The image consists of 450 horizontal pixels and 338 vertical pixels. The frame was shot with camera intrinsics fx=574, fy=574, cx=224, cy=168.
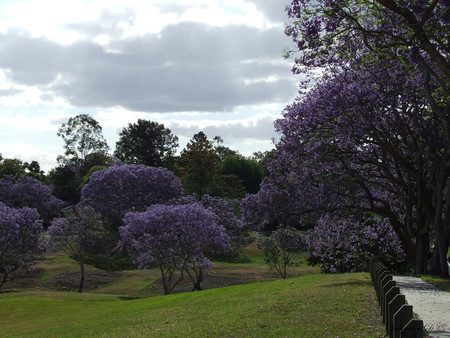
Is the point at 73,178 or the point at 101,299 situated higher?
the point at 73,178

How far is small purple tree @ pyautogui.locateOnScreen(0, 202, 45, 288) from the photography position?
3809 centimetres

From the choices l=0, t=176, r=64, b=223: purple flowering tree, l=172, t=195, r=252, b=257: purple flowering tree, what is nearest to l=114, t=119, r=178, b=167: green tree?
l=0, t=176, r=64, b=223: purple flowering tree

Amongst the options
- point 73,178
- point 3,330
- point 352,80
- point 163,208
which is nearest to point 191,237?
point 163,208

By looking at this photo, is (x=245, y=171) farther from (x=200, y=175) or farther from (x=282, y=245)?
(x=282, y=245)

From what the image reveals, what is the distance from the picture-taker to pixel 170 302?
78.0 ft

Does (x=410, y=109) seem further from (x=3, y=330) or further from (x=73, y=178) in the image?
(x=73, y=178)

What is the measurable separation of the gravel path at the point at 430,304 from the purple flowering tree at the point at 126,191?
39604 mm

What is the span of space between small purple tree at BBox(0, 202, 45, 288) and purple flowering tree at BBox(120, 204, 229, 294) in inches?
303

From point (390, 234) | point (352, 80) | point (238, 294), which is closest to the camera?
point (352, 80)

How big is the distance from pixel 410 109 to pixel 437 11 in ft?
20.6

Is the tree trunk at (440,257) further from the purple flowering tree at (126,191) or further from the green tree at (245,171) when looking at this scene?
the green tree at (245,171)

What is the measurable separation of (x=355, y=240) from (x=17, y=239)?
24195 mm

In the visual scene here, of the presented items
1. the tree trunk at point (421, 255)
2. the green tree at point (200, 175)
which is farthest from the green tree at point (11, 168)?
the tree trunk at point (421, 255)

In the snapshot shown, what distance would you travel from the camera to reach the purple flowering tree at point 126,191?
56.6m
